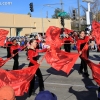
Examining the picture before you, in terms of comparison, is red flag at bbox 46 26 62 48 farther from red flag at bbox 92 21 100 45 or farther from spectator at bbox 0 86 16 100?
spectator at bbox 0 86 16 100

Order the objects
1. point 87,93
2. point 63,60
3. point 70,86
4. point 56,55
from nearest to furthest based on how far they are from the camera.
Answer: point 87,93 → point 63,60 → point 56,55 → point 70,86

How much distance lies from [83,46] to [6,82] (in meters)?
4.45

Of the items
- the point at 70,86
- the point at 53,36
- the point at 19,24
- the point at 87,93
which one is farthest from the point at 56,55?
the point at 19,24

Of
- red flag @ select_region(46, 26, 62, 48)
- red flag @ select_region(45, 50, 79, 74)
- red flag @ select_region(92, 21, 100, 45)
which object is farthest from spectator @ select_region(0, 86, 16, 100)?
red flag @ select_region(46, 26, 62, 48)

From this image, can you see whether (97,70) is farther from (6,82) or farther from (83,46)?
(83,46)

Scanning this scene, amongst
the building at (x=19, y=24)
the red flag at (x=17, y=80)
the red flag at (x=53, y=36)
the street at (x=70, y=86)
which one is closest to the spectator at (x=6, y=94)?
the red flag at (x=17, y=80)

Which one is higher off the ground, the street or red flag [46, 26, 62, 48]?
red flag [46, 26, 62, 48]

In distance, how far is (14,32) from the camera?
63.2 meters

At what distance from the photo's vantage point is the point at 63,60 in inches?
326

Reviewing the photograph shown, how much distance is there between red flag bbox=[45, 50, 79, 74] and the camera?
25.9 feet

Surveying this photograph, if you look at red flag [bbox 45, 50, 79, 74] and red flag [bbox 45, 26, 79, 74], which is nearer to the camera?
red flag [bbox 45, 50, 79, 74]

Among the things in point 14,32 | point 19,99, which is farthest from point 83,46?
point 14,32

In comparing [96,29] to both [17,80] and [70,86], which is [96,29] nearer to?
[70,86]

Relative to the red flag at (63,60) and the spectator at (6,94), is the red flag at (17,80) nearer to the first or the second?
the red flag at (63,60)
